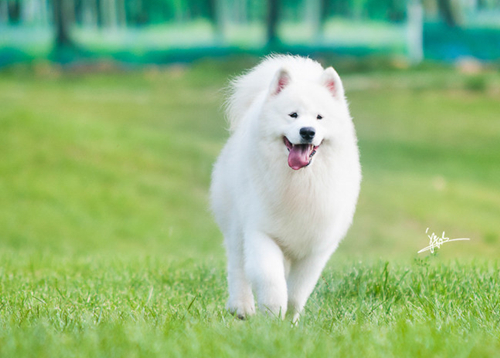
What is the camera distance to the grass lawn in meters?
2.48

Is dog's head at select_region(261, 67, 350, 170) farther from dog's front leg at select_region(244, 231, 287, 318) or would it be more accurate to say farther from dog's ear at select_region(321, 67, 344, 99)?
dog's front leg at select_region(244, 231, 287, 318)

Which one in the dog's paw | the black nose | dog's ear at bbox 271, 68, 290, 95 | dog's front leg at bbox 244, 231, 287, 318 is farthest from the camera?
the dog's paw

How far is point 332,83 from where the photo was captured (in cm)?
312

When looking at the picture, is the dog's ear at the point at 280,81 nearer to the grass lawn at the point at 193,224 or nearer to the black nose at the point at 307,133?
the black nose at the point at 307,133

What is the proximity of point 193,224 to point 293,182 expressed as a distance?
741 centimetres

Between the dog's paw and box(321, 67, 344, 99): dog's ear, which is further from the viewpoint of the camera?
the dog's paw

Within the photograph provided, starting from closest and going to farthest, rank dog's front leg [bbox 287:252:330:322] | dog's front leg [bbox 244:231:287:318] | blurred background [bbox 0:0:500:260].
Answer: dog's front leg [bbox 244:231:287:318] < dog's front leg [bbox 287:252:330:322] < blurred background [bbox 0:0:500:260]

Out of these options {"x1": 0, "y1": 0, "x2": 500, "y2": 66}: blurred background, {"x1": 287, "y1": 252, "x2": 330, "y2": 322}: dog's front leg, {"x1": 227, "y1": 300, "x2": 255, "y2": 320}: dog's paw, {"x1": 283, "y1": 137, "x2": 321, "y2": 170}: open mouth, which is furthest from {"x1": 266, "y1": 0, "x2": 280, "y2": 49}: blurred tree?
{"x1": 283, "y1": 137, "x2": 321, "y2": 170}: open mouth

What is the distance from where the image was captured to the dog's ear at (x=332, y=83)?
10.2ft

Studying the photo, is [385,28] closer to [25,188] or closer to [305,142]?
[25,188]

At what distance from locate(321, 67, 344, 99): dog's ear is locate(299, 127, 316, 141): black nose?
0.35 m

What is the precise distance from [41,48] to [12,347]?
11936 millimetres

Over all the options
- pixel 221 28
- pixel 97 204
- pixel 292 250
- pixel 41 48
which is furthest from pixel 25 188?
pixel 292 250

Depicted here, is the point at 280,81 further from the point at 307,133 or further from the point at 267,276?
the point at 267,276
